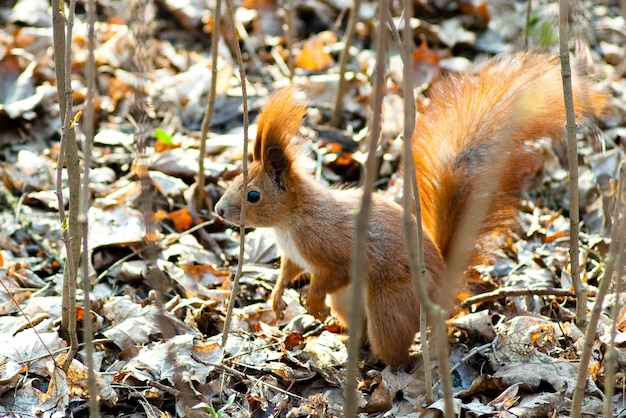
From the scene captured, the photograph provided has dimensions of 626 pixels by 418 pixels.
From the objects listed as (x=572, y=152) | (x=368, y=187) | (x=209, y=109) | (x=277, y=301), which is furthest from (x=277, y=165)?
(x=368, y=187)

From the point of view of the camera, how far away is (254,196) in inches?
127

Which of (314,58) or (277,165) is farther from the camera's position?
(314,58)

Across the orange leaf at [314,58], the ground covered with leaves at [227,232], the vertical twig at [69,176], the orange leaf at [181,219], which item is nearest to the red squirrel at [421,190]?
the ground covered with leaves at [227,232]

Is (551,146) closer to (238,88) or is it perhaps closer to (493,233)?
(493,233)

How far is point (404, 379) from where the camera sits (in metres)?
2.99

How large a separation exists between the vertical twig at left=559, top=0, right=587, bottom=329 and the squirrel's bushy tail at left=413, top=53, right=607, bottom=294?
246 millimetres

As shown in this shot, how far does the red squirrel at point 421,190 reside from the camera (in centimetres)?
299

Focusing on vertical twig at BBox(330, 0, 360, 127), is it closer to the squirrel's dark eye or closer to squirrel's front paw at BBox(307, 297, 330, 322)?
the squirrel's dark eye

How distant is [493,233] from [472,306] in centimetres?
45

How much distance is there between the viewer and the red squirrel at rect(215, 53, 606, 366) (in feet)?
9.80

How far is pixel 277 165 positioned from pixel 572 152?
3.86ft

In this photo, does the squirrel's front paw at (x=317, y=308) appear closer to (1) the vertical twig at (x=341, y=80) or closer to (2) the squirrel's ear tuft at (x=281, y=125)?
(2) the squirrel's ear tuft at (x=281, y=125)

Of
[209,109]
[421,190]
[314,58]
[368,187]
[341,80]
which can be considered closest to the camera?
[368,187]

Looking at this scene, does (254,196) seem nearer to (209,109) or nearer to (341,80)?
(209,109)
